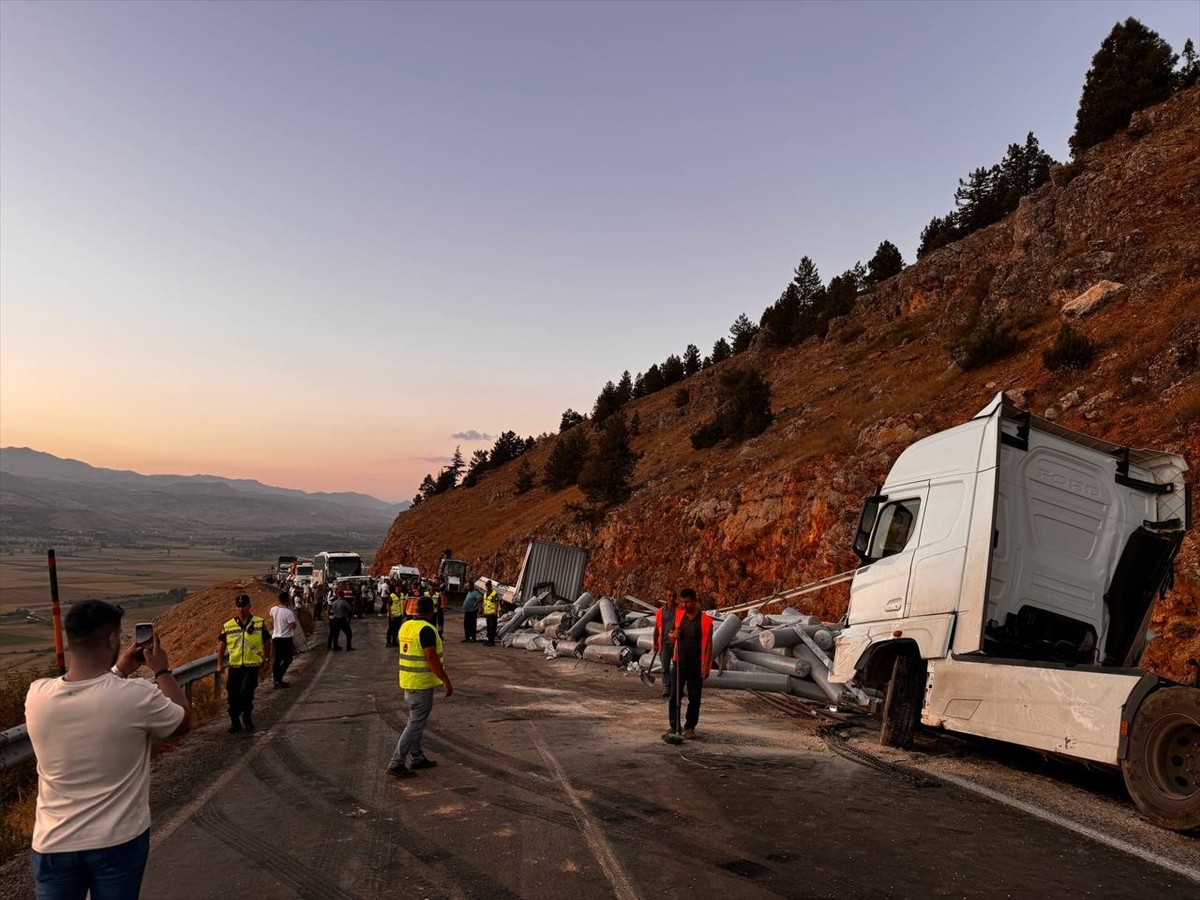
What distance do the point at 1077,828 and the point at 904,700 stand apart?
106 inches

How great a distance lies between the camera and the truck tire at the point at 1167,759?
5562 mm

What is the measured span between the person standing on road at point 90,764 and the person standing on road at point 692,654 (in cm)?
682

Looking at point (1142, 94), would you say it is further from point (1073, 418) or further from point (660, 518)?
point (660, 518)

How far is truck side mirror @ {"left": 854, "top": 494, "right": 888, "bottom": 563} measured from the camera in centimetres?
942

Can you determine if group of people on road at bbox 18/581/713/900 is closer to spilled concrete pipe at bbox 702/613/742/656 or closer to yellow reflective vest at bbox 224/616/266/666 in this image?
yellow reflective vest at bbox 224/616/266/666

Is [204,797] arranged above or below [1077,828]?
below

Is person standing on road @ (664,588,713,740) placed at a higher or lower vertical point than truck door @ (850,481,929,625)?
lower

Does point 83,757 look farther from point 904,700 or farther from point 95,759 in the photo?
point 904,700

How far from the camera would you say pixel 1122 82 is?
1532 inches

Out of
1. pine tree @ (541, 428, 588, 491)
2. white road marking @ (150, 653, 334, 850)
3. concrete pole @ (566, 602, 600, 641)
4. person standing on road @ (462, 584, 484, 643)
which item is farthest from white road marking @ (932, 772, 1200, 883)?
pine tree @ (541, 428, 588, 491)

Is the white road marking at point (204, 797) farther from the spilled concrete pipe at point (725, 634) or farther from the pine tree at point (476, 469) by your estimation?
the pine tree at point (476, 469)

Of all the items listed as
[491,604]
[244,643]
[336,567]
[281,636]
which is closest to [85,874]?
[244,643]

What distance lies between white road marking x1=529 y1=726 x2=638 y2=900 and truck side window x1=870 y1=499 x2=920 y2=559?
15.3 ft

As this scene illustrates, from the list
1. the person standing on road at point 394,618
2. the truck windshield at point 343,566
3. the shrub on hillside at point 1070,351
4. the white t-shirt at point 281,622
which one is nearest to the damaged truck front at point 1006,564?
the white t-shirt at point 281,622
